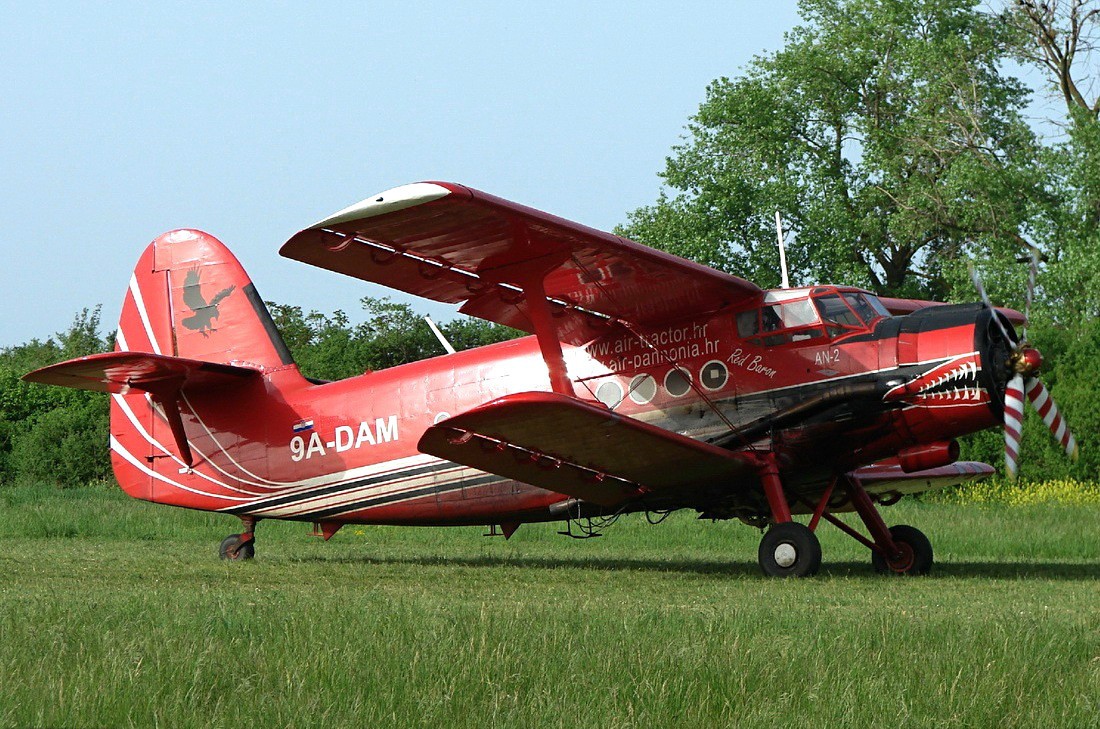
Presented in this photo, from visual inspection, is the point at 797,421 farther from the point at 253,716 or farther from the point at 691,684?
the point at 253,716

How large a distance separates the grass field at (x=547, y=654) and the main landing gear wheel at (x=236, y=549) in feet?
10.3

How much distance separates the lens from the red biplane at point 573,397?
33.2 ft

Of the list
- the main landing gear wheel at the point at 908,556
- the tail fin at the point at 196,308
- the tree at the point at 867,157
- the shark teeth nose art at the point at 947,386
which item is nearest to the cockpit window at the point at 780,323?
the shark teeth nose art at the point at 947,386

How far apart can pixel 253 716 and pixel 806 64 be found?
38.2m

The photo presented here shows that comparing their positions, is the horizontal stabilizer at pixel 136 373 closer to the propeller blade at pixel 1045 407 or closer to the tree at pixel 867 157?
the propeller blade at pixel 1045 407

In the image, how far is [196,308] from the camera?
1432cm

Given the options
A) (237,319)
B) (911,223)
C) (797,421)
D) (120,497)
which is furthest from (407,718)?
(911,223)

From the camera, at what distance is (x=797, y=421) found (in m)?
10.8

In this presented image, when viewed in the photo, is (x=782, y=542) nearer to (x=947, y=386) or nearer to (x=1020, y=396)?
(x=947, y=386)

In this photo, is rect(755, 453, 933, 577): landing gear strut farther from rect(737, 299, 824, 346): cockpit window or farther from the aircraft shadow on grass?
rect(737, 299, 824, 346): cockpit window

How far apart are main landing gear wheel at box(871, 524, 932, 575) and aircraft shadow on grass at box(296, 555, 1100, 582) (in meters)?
0.14

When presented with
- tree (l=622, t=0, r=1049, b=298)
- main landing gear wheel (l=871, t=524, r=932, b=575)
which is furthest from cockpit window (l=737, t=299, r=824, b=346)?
tree (l=622, t=0, r=1049, b=298)

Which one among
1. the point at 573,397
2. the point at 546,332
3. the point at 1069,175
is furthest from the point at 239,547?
the point at 1069,175

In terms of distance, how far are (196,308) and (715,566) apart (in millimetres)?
6511
